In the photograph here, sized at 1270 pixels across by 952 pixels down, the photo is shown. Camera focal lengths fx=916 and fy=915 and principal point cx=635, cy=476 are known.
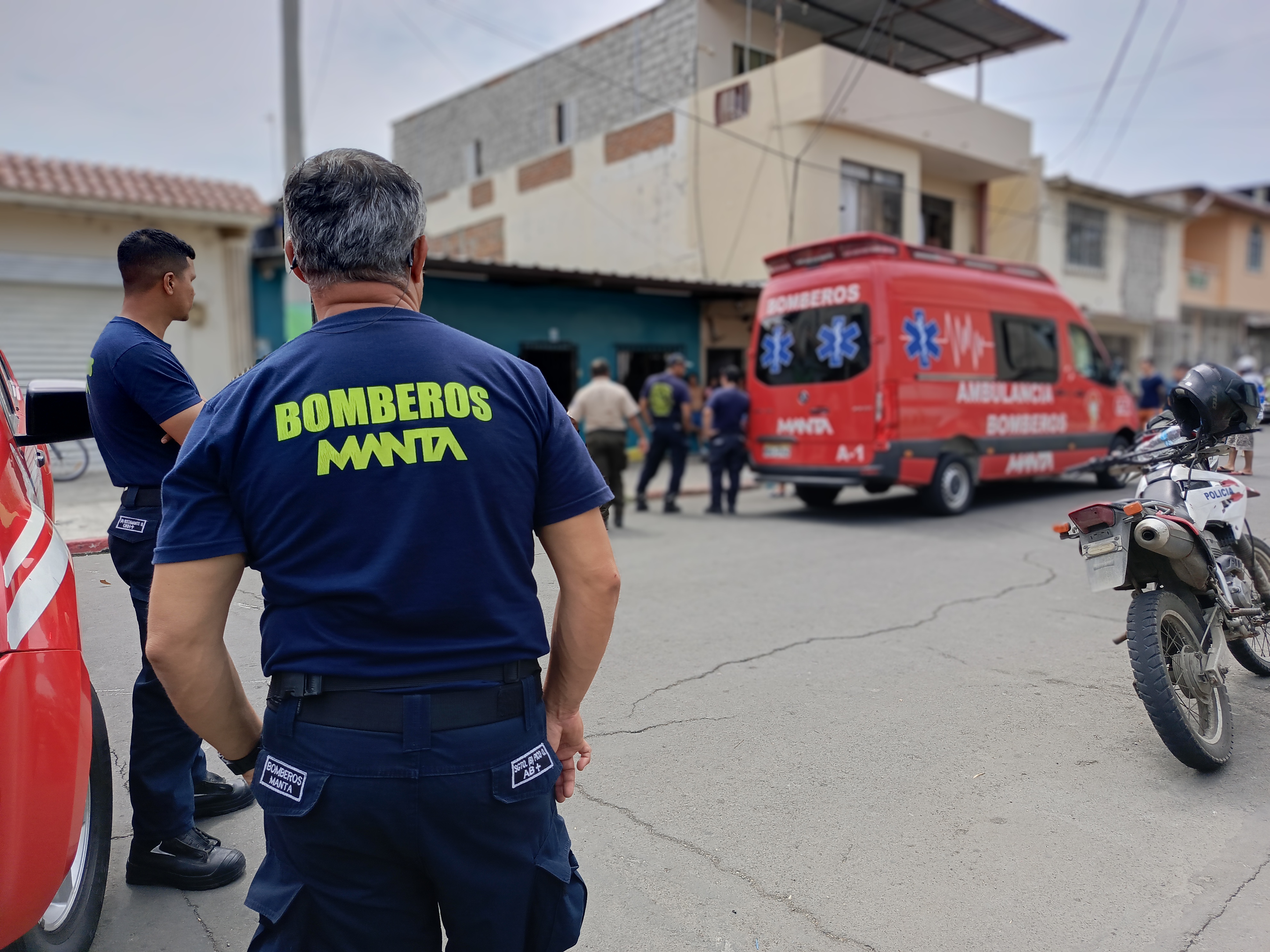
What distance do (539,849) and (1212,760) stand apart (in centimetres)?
289

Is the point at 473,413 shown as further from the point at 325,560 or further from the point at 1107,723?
the point at 1107,723

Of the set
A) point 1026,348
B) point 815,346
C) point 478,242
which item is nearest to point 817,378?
point 815,346

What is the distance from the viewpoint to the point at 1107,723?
384 cm

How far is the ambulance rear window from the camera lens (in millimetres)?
8734

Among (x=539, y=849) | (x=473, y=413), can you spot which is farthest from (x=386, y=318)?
(x=539, y=849)

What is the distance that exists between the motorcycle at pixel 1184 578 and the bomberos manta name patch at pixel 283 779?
293 centimetres

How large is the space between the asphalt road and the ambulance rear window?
372 centimetres

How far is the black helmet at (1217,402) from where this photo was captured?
380 centimetres

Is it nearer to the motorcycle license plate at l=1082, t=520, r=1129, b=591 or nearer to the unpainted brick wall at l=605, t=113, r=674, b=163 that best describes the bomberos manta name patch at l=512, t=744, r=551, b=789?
the motorcycle license plate at l=1082, t=520, r=1129, b=591

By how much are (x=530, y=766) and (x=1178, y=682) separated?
2960 mm

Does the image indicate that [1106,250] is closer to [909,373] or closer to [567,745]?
[909,373]

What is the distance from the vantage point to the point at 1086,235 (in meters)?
23.7

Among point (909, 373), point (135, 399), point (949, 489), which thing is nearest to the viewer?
point (135, 399)

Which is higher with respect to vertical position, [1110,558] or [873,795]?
[1110,558]
